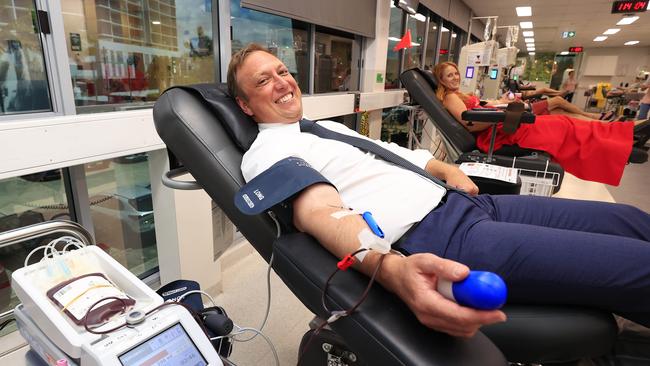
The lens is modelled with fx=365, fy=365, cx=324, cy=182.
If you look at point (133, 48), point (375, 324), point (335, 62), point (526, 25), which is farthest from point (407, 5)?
point (526, 25)

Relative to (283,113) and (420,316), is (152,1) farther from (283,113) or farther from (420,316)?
(420,316)

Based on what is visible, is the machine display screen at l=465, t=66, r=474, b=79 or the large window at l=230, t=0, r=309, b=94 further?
the machine display screen at l=465, t=66, r=474, b=79

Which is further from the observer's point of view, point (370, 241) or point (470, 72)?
point (470, 72)

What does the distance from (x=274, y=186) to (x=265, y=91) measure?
495mm

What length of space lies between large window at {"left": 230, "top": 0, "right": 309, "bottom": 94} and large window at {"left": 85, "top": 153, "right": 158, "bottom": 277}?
2.97 feet

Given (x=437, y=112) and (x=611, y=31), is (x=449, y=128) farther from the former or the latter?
(x=611, y=31)

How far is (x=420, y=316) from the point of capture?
0.55 m

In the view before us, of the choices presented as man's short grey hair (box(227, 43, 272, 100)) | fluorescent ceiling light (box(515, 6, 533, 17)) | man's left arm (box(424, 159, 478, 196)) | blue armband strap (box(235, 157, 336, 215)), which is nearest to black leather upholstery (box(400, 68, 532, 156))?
man's left arm (box(424, 159, 478, 196))

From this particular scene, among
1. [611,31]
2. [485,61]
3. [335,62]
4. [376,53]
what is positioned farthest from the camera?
[611,31]

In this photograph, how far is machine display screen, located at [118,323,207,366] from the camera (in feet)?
2.16

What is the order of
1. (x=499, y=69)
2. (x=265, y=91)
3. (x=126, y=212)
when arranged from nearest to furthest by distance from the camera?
(x=265, y=91) → (x=126, y=212) → (x=499, y=69)

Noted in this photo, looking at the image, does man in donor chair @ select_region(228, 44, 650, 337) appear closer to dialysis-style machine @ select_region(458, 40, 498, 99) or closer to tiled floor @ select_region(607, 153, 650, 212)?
tiled floor @ select_region(607, 153, 650, 212)

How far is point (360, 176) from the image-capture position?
105 cm

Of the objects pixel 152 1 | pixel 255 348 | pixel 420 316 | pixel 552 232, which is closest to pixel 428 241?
pixel 552 232
